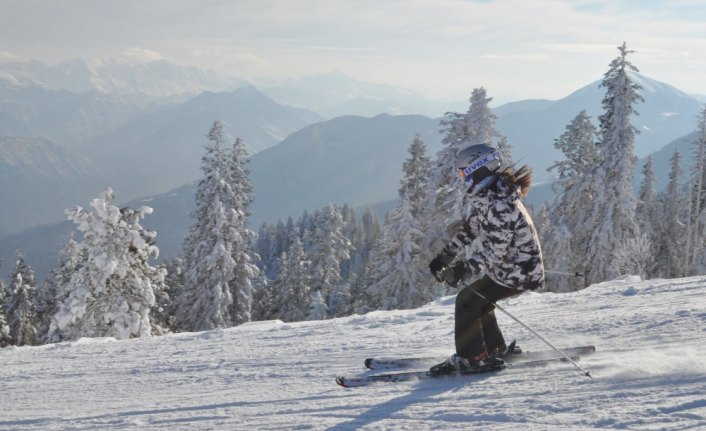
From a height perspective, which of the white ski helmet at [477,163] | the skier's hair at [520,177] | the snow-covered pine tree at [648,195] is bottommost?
the skier's hair at [520,177]

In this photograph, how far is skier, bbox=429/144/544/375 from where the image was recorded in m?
5.17

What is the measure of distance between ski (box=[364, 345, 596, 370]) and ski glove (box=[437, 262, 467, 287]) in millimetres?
1096

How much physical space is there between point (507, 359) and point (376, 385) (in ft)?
4.66

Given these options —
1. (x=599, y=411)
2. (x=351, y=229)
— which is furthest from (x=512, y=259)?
(x=351, y=229)

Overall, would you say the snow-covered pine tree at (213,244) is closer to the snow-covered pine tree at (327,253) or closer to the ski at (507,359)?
the snow-covered pine tree at (327,253)

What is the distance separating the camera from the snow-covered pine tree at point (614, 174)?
93.4 ft

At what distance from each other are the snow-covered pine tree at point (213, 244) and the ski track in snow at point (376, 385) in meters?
23.2

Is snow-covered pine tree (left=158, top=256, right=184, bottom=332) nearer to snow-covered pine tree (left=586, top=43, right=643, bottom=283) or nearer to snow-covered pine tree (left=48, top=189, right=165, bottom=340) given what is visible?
snow-covered pine tree (left=48, top=189, right=165, bottom=340)

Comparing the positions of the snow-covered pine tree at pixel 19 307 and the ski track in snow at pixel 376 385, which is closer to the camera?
the ski track in snow at pixel 376 385

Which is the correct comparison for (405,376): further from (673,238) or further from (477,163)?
(673,238)

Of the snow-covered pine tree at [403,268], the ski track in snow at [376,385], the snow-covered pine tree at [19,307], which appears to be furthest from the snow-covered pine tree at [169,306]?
the ski track in snow at [376,385]

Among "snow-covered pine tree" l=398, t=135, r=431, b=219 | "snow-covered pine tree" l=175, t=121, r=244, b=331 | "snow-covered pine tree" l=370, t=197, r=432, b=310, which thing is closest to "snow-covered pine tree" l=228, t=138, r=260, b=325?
"snow-covered pine tree" l=175, t=121, r=244, b=331

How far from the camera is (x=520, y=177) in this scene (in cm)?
536

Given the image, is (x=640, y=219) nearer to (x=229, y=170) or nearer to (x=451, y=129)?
(x=451, y=129)
